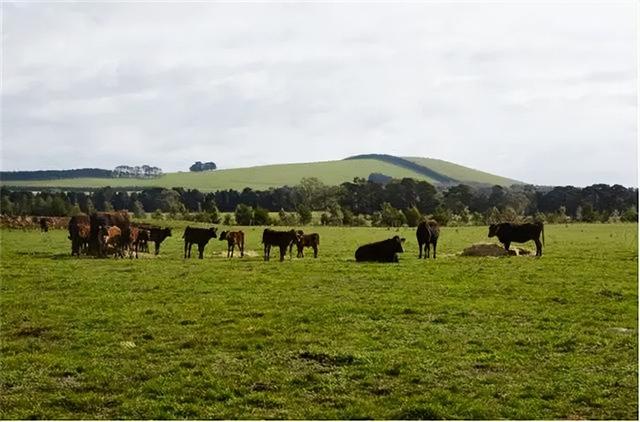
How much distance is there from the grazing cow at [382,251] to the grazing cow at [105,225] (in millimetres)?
11496

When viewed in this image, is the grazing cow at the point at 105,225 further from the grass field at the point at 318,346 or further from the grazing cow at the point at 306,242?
the grass field at the point at 318,346

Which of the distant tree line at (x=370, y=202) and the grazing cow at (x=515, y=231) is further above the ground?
the distant tree line at (x=370, y=202)

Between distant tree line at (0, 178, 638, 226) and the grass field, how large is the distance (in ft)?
197

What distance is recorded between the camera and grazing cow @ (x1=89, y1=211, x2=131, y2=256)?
106 feet

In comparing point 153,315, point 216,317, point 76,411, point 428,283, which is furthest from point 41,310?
point 428,283

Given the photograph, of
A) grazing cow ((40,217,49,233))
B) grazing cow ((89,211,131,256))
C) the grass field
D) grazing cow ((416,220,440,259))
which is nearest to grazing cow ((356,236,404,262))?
grazing cow ((416,220,440,259))

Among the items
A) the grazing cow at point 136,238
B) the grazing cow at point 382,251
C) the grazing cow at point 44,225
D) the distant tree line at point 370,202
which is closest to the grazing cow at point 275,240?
the grazing cow at point 382,251

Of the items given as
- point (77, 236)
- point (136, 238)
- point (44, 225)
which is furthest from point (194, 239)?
point (44, 225)

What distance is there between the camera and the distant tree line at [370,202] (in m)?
88.5

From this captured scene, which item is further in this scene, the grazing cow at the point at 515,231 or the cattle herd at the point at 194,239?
the grazing cow at the point at 515,231

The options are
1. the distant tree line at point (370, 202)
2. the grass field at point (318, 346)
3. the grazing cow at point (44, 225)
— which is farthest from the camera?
the distant tree line at point (370, 202)

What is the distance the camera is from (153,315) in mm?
15805

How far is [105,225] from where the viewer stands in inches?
1307

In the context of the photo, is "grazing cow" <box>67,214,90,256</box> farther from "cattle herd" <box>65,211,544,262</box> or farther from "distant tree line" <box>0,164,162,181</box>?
"distant tree line" <box>0,164,162,181</box>
